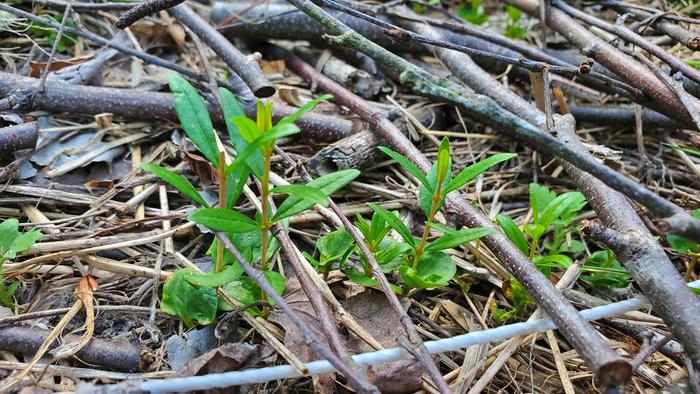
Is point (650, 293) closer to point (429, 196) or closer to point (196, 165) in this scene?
point (429, 196)

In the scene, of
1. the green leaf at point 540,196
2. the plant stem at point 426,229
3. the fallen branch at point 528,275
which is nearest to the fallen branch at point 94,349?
the plant stem at point 426,229

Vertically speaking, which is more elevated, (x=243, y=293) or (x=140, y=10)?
(x=140, y=10)

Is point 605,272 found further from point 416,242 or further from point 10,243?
point 10,243

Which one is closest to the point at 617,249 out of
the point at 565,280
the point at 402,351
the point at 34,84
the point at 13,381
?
the point at 565,280

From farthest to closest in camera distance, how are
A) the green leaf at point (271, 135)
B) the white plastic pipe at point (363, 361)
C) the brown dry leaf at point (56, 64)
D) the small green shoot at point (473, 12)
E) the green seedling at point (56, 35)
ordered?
the small green shoot at point (473, 12) → the green seedling at point (56, 35) → the brown dry leaf at point (56, 64) → the white plastic pipe at point (363, 361) → the green leaf at point (271, 135)

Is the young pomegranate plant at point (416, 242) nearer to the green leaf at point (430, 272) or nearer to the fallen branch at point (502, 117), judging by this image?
the green leaf at point (430, 272)

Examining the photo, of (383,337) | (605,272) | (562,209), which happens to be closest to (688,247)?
(605,272)

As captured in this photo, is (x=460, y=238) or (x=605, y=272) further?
(x=605, y=272)
